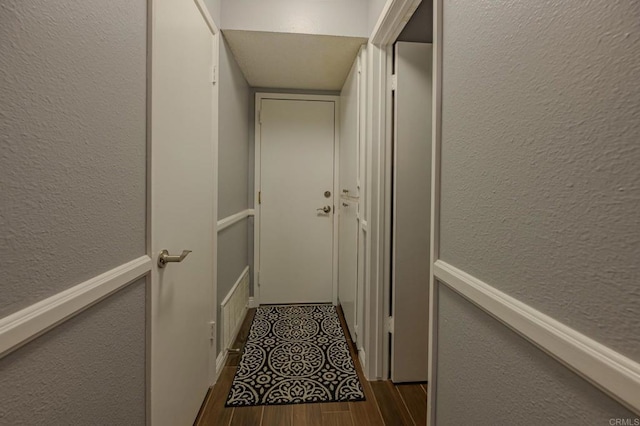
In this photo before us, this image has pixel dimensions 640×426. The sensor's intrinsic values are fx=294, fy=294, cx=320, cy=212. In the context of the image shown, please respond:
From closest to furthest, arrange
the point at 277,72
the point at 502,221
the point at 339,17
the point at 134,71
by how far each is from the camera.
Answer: the point at 502,221, the point at 134,71, the point at 339,17, the point at 277,72

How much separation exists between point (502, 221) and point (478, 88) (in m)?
0.34

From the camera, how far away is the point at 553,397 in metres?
0.53

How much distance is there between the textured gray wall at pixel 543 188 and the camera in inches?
16.7

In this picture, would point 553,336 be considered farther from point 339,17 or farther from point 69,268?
point 339,17

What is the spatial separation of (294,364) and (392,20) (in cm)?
209

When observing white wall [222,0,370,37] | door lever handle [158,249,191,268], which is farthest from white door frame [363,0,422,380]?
door lever handle [158,249,191,268]

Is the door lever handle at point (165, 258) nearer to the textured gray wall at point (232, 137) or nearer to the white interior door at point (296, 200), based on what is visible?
the textured gray wall at point (232, 137)

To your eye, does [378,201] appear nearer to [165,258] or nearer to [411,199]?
[411,199]

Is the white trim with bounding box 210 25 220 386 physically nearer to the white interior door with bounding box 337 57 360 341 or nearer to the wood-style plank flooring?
the wood-style plank flooring

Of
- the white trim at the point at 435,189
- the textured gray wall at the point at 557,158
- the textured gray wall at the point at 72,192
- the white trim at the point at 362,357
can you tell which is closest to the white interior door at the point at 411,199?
the white trim at the point at 362,357

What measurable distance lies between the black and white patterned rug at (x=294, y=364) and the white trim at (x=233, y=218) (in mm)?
907

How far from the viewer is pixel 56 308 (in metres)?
0.60

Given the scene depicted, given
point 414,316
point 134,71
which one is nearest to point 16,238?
point 134,71

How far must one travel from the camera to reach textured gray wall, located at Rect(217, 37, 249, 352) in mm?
1909
